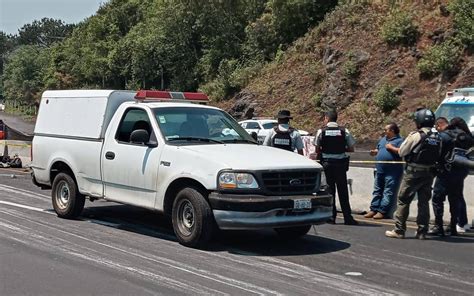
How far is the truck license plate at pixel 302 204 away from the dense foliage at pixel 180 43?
38.9 m

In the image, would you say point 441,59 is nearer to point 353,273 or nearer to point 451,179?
point 451,179

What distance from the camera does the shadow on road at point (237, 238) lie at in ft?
27.5

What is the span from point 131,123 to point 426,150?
420 centimetres

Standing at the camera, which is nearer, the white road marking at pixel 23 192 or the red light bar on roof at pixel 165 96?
the red light bar on roof at pixel 165 96

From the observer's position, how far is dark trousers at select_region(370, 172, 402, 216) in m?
11.4

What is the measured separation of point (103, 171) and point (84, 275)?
9.94 feet

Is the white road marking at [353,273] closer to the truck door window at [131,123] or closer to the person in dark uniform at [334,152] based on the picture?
the person in dark uniform at [334,152]

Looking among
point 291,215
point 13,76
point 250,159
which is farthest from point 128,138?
point 13,76

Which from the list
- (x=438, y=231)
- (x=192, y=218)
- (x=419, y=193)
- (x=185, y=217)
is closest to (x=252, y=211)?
(x=192, y=218)

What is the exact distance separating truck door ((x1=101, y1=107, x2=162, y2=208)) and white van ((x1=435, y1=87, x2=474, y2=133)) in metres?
12.0

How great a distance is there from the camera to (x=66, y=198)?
34.7ft

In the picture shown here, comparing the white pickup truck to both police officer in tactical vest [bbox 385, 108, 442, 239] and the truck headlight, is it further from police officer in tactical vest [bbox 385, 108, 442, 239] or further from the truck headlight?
police officer in tactical vest [bbox 385, 108, 442, 239]

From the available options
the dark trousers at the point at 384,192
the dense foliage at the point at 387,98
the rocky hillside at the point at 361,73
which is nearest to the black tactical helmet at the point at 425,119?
the dark trousers at the point at 384,192

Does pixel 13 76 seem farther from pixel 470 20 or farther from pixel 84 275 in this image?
pixel 84 275
